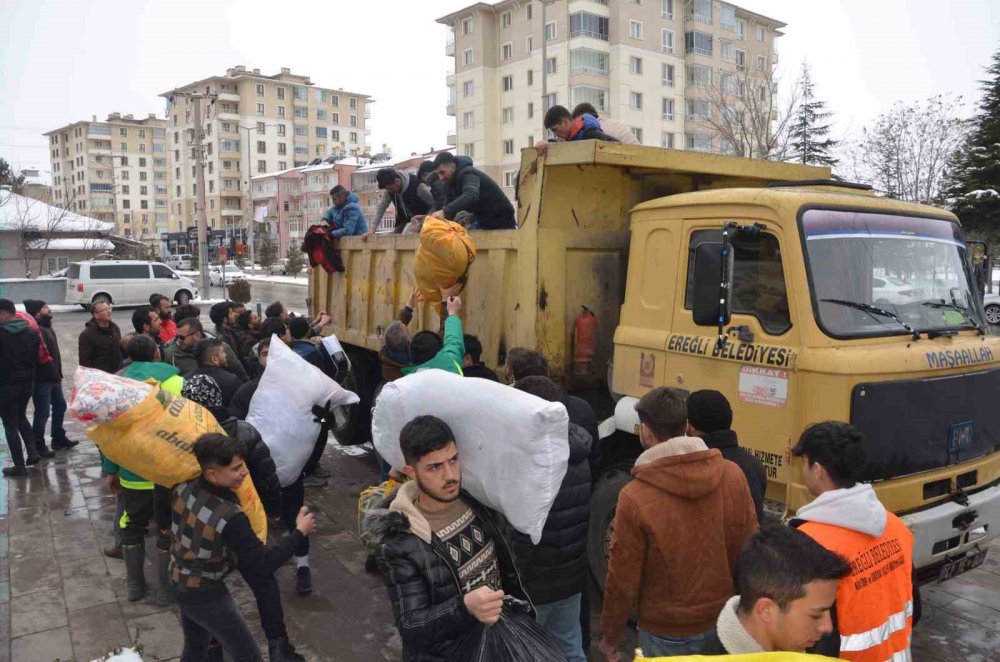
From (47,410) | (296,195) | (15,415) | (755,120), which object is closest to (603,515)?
(15,415)

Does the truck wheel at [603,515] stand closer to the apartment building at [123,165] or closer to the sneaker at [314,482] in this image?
the sneaker at [314,482]

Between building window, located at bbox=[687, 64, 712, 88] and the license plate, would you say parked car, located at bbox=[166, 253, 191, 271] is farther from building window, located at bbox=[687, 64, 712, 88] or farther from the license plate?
the license plate

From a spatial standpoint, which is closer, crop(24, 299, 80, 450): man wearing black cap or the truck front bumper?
the truck front bumper

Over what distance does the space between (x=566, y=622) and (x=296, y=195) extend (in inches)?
3140

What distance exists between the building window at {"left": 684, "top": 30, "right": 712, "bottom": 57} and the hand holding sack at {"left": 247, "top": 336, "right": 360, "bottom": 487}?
53.8 meters

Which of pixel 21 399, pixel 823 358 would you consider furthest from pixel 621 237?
pixel 21 399

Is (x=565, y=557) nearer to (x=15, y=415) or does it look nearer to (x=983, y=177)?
(x=15, y=415)

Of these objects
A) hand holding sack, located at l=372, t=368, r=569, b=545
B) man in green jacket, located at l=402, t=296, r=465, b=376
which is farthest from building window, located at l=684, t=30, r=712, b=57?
hand holding sack, located at l=372, t=368, r=569, b=545

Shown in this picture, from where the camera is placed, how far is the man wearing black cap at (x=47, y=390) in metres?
7.59

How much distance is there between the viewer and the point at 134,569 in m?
4.55

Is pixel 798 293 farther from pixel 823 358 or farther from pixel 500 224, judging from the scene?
pixel 500 224

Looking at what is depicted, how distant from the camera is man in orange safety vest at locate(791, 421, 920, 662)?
1.97 m

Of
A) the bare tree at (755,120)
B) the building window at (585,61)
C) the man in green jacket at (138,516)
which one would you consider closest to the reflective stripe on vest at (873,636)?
the man in green jacket at (138,516)

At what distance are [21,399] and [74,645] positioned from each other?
3.89 m
